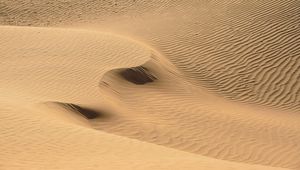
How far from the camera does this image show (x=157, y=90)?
12.5 meters

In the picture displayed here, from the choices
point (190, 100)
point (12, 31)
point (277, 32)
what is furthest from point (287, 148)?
point (12, 31)

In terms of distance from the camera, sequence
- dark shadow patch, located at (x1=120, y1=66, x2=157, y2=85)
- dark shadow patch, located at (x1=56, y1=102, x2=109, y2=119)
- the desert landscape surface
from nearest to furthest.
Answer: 1. the desert landscape surface
2. dark shadow patch, located at (x1=56, y1=102, x2=109, y2=119)
3. dark shadow patch, located at (x1=120, y1=66, x2=157, y2=85)

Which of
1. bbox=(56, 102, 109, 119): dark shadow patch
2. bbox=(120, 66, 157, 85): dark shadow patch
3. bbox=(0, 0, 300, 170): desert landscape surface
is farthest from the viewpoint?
bbox=(120, 66, 157, 85): dark shadow patch

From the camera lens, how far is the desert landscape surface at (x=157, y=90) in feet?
26.6

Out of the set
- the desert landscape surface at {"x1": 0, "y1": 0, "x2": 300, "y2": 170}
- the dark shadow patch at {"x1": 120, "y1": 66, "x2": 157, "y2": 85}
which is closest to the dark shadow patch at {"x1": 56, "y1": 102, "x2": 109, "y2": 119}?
the desert landscape surface at {"x1": 0, "y1": 0, "x2": 300, "y2": 170}

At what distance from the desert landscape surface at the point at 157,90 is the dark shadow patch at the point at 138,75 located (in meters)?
0.03

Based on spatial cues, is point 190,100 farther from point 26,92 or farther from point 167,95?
point 26,92

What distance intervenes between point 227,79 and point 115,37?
3.53 metres

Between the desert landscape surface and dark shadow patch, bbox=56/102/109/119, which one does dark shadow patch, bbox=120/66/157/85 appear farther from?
dark shadow patch, bbox=56/102/109/119

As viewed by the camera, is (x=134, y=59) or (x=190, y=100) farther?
(x=134, y=59)

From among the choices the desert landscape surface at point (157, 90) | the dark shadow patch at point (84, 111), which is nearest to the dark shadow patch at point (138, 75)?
the desert landscape surface at point (157, 90)

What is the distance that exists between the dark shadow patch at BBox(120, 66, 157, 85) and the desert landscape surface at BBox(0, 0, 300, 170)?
3 cm

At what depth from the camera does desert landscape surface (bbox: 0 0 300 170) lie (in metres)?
8.09

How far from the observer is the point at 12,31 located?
1570 centimetres
